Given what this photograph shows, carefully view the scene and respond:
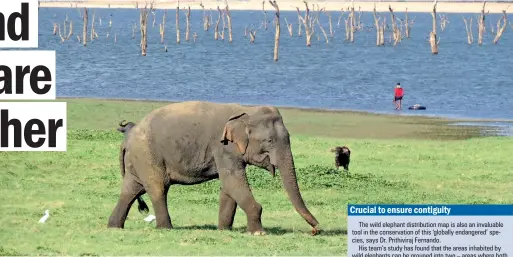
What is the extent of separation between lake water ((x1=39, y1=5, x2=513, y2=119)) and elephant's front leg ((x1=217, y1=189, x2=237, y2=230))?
121ft

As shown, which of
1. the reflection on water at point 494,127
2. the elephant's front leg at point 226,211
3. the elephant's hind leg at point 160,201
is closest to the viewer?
the elephant's front leg at point 226,211

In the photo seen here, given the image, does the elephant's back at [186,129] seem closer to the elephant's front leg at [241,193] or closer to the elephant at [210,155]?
the elephant at [210,155]

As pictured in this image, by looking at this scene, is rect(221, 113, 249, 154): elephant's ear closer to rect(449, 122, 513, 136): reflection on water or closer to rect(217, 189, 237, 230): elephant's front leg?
rect(217, 189, 237, 230): elephant's front leg

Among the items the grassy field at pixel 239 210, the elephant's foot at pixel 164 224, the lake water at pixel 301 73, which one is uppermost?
the elephant's foot at pixel 164 224

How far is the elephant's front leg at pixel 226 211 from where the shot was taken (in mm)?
19141

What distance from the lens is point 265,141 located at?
60.4 ft

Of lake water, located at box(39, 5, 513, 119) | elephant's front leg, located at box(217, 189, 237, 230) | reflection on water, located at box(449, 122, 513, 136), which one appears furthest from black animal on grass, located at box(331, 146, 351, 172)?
lake water, located at box(39, 5, 513, 119)

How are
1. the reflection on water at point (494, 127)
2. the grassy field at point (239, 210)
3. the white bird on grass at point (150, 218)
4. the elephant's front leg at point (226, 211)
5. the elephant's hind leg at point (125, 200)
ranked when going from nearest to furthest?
the grassy field at point (239, 210) < the elephant's front leg at point (226, 211) < the elephant's hind leg at point (125, 200) < the white bird on grass at point (150, 218) < the reflection on water at point (494, 127)

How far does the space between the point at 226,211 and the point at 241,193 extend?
2.23 ft

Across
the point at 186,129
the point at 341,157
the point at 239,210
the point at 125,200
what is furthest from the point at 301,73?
the point at 186,129

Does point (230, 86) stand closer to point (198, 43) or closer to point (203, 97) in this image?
point (203, 97)

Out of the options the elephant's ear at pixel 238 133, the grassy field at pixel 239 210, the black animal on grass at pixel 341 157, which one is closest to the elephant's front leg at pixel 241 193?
the grassy field at pixel 239 210

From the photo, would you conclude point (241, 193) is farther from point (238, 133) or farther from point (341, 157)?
point (341, 157)

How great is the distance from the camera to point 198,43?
13225 cm
